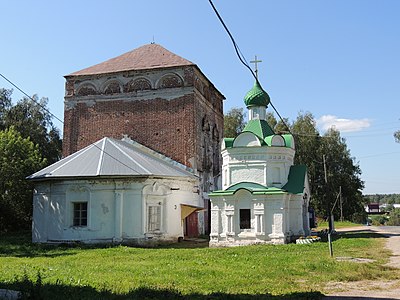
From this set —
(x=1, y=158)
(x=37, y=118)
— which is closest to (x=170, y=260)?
(x=1, y=158)

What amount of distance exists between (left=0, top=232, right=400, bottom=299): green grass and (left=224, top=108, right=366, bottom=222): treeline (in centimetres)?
2935

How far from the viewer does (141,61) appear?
92.4 ft

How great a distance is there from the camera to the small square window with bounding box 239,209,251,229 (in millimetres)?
19869

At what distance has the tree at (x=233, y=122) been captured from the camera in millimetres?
48969

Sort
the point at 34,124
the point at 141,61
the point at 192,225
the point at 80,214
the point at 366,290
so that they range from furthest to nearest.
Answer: the point at 34,124 < the point at 141,61 < the point at 192,225 < the point at 80,214 < the point at 366,290

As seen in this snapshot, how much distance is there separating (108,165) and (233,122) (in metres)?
29.4

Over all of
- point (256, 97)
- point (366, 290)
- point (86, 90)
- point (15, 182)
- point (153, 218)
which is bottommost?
point (366, 290)

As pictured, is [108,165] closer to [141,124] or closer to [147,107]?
[141,124]

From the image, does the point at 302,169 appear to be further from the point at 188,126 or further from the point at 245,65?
the point at 245,65

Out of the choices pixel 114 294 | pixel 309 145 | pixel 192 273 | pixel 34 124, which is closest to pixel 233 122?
pixel 309 145

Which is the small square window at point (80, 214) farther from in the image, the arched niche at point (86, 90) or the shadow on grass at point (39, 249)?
the arched niche at point (86, 90)

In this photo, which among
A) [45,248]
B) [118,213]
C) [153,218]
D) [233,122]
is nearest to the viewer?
[45,248]

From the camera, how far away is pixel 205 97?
2947 centimetres

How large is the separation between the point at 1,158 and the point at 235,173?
1633 cm
